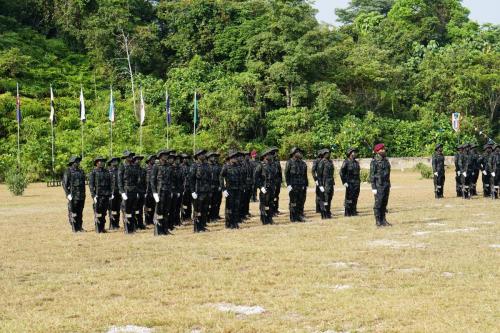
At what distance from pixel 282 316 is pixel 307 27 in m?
41.2

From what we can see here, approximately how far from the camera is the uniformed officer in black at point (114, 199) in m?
17.6

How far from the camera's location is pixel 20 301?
9.05 m

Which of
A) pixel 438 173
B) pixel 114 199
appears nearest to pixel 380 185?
pixel 114 199

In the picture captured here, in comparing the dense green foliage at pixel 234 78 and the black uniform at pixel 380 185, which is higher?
the dense green foliage at pixel 234 78

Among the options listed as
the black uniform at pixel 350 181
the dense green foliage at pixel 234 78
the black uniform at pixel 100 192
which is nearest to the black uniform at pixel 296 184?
the black uniform at pixel 350 181

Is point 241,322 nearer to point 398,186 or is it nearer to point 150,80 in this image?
point 398,186

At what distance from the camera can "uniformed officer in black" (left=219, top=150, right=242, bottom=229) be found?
17.3 meters

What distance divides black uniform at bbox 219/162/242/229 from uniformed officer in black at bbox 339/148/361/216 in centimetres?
336

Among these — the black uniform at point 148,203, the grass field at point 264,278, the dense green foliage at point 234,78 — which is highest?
the dense green foliage at point 234,78

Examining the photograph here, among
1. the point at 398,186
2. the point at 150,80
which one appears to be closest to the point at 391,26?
the point at 150,80

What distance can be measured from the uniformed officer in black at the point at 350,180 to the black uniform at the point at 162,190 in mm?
5231

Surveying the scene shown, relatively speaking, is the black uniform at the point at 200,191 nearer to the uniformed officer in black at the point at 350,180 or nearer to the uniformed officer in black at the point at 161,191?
the uniformed officer in black at the point at 161,191

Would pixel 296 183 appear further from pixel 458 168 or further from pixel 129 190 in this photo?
pixel 458 168

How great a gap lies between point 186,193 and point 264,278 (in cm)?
901
